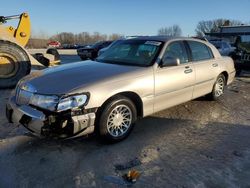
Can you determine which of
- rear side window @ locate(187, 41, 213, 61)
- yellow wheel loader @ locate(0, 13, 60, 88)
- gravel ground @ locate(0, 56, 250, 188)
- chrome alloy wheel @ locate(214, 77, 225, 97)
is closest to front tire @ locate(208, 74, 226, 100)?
chrome alloy wheel @ locate(214, 77, 225, 97)

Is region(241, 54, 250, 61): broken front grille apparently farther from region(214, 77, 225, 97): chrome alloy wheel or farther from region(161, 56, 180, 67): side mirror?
region(161, 56, 180, 67): side mirror

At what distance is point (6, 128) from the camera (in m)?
4.92

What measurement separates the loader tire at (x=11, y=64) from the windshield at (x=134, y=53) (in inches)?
153

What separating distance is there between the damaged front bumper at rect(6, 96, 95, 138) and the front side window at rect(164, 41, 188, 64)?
2042 mm

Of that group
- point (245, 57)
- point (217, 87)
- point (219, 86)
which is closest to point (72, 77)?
point (217, 87)

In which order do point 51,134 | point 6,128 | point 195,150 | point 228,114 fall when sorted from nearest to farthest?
point 51,134, point 195,150, point 6,128, point 228,114

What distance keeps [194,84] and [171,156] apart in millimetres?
2122

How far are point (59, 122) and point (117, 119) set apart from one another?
97 centimetres

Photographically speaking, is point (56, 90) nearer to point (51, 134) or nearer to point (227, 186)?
point (51, 134)

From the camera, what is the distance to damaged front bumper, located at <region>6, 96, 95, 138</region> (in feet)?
12.0

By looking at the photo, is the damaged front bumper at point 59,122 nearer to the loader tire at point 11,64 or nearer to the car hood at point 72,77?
the car hood at point 72,77

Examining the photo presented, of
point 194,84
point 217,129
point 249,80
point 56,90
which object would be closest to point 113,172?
point 56,90

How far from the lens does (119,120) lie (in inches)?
169

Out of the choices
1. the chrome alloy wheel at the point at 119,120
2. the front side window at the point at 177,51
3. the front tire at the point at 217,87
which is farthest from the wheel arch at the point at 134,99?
the front tire at the point at 217,87
